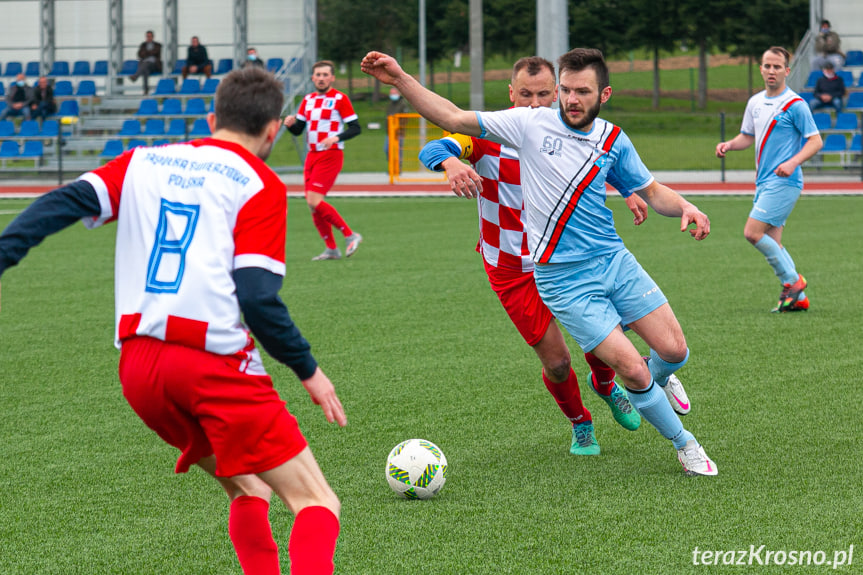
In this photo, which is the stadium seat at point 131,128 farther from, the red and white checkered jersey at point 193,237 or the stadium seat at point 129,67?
the red and white checkered jersey at point 193,237

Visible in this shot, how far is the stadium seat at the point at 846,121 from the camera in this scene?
76.6ft

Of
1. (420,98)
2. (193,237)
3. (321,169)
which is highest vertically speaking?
(420,98)

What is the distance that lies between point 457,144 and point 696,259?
7401 mm

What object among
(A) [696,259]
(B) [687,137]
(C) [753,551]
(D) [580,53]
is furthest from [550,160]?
(B) [687,137]

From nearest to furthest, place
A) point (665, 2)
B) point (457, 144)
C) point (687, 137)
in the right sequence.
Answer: point (457, 144) → point (687, 137) → point (665, 2)

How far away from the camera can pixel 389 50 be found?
5444 cm

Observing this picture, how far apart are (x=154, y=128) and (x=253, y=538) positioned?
964 inches

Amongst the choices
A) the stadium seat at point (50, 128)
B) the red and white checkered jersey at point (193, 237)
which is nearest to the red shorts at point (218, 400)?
the red and white checkered jersey at point (193, 237)

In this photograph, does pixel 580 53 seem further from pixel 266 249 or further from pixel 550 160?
pixel 266 249

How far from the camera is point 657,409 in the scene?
457 centimetres

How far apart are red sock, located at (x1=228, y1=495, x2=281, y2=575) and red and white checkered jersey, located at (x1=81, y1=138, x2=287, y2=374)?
51cm

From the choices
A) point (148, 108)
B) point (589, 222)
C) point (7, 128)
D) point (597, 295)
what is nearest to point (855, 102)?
point (148, 108)

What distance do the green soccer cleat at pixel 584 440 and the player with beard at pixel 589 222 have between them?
507 mm

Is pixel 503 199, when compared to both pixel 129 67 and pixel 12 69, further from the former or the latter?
pixel 12 69
